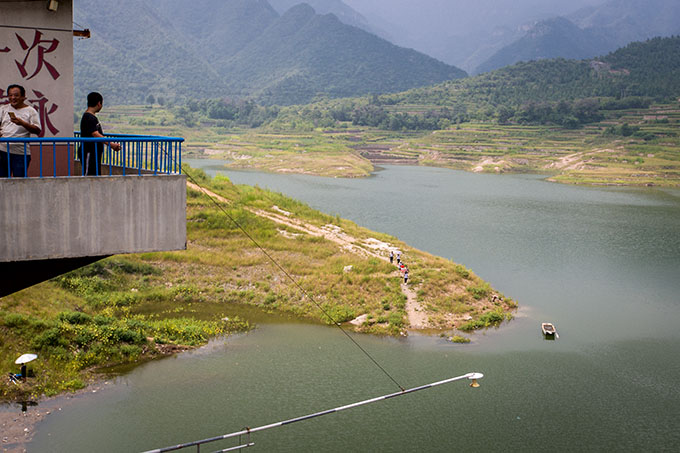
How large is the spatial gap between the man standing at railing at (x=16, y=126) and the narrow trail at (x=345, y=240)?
42.0ft

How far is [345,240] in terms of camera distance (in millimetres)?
23641

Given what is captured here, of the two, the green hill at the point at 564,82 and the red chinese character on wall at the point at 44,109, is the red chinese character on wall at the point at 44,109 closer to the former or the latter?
the red chinese character on wall at the point at 44,109

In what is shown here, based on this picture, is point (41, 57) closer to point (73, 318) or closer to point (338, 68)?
point (73, 318)

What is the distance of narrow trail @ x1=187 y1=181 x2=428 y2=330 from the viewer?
18172 mm

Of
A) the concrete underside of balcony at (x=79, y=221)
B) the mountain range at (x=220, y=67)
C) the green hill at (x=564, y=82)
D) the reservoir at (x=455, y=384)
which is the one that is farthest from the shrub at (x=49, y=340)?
the mountain range at (x=220, y=67)

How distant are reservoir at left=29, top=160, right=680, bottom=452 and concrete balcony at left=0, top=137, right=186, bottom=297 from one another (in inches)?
202

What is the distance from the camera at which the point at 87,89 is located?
115000mm

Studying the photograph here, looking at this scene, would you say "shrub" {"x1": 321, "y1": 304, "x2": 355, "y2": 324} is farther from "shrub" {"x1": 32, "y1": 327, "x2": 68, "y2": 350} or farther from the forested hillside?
the forested hillside

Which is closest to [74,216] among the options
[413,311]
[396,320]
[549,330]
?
[396,320]

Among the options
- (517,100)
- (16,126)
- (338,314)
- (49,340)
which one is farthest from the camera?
(517,100)

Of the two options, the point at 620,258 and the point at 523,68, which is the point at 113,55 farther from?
the point at 620,258

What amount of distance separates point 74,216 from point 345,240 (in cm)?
1775

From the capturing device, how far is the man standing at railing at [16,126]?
236 inches

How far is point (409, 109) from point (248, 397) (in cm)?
8923
